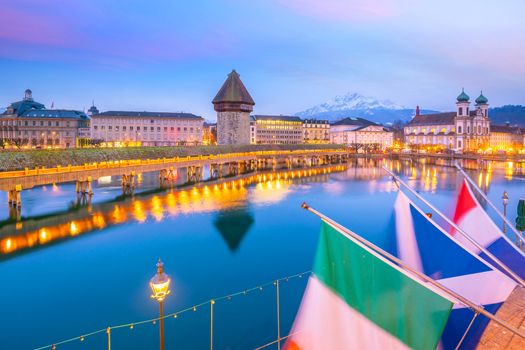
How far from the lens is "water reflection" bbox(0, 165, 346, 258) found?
942 inches

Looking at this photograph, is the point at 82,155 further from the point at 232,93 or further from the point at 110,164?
the point at 232,93

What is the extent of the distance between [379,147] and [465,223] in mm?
145958

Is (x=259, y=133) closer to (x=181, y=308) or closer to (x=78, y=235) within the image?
(x=78, y=235)

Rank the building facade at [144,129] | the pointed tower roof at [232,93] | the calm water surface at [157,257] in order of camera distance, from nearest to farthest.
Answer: the calm water surface at [157,257], the pointed tower roof at [232,93], the building facade at [144,129]

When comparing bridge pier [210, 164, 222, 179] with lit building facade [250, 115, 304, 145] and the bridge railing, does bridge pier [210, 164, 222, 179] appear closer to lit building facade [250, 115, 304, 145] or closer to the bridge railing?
the bridge railing

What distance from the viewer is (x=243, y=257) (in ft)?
68.1

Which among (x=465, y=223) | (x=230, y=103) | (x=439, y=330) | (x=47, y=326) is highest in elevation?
(x=230, y=103)

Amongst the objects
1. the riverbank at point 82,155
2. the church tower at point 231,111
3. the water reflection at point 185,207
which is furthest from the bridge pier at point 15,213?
the church tower at point 231,111

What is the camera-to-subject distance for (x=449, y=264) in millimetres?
7398

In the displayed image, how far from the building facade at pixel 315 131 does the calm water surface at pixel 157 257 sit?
114662 millimetres

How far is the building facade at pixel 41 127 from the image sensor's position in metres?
112

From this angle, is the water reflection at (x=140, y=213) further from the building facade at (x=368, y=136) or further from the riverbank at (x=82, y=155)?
the building facade at (x=368, y=136)

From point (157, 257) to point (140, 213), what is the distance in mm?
12064

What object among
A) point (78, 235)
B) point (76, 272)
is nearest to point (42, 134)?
point (78, 235)
